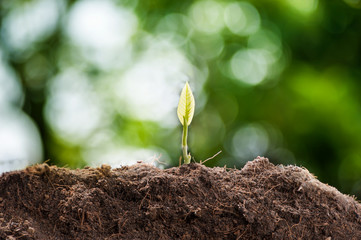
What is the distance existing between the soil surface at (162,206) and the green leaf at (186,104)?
0.21m

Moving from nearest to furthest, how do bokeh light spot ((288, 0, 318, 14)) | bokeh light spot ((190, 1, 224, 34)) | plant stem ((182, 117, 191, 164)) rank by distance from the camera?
1. plant stem ((182, 117, 191, 164))
2. bokeh light spot ((288, 0, 318, 14))
3. bokeh light spot ((190, 1, 224, 34))

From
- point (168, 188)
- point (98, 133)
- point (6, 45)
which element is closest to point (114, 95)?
point (98, 133)

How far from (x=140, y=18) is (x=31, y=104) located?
2.47 metres

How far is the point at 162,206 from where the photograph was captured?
1.38 metres

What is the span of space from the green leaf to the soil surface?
0.21 metres

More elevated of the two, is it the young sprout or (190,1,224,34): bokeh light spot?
the young sprout

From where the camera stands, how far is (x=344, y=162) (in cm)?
575

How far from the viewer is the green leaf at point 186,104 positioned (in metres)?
1.55

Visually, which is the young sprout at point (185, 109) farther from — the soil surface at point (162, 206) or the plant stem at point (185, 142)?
the soil surface at point (162, 206)

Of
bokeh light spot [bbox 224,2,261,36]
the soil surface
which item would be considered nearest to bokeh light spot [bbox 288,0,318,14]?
bokeh light spot [bbox 224,2,261,36]

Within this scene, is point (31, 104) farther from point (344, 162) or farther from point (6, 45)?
point (344, 162)

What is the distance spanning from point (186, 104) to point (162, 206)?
0.43 metres

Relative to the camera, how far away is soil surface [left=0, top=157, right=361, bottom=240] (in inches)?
51.9

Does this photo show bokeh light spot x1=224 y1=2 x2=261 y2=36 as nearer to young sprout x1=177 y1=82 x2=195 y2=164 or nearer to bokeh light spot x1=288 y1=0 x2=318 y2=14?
bokeh light spot x1=288 y1=0 x2=318 y2=14
